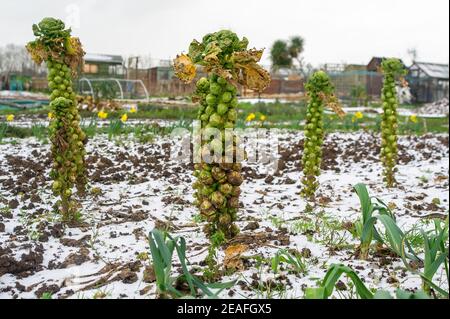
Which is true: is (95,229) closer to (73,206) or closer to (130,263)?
(73,206)

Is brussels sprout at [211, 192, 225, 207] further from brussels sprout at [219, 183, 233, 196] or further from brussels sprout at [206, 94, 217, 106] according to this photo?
brussels sprout at [206, 94, 217, 106]

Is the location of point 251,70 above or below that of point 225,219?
above

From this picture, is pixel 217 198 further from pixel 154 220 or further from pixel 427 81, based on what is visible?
pixel 427 81

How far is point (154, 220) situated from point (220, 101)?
126 cm

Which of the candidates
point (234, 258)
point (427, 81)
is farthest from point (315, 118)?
point (427, 81)

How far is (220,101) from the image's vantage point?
2926mm

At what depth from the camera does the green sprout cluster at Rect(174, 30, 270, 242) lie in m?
2.83

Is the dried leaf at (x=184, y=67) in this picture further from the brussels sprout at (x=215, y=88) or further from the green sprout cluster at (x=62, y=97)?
the green sprout cluster at (x=62, y=97)

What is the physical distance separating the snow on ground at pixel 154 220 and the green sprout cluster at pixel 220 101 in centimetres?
29

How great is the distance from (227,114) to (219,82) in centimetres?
20

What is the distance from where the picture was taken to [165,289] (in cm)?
222
